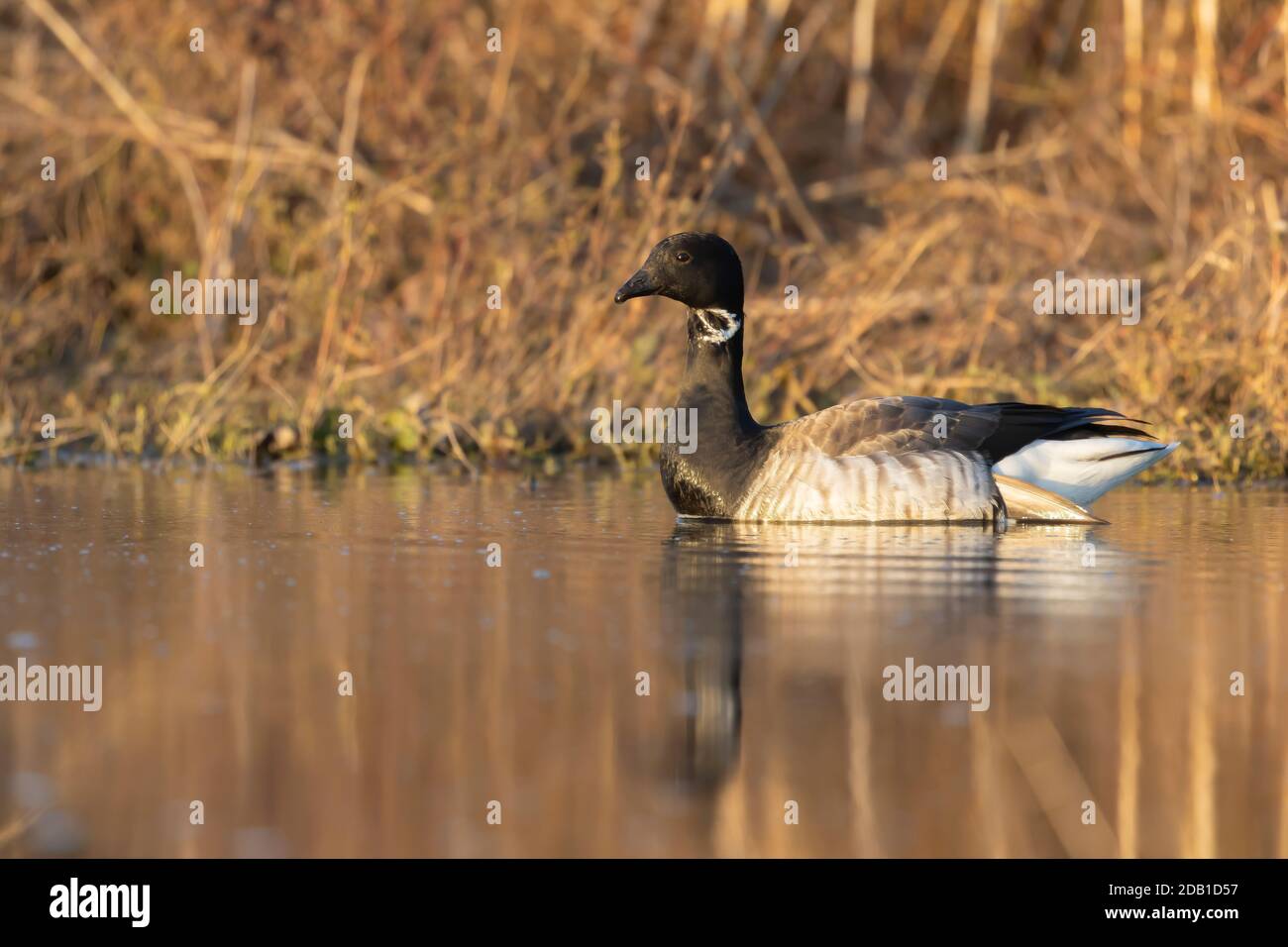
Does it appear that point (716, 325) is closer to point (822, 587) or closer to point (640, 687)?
point (822, 587)

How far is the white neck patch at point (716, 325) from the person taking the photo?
38.0ft

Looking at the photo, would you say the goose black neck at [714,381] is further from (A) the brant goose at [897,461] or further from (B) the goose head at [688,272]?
(B) the goose head at [688,272]

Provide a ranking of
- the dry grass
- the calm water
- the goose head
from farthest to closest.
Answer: the dry grass < the goose head < the calm water

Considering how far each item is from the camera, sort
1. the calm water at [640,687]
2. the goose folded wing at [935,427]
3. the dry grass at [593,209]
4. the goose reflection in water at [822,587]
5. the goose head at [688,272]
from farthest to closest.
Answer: the dry grass at [593,209]
the goose head at [688,272]
the goose folded wing at [935,427]
the goose reflection in water at [822,587]
the calm water at [640,687]

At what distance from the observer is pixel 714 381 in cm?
1138

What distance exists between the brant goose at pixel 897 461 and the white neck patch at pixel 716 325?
178 mm

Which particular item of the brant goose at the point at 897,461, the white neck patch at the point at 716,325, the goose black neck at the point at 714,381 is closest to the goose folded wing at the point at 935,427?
the brant goose at the point at 897,461

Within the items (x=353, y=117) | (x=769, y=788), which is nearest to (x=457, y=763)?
(x=769, y=788)

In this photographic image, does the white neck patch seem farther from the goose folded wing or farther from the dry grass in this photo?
the dry grass

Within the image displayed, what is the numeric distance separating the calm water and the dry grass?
4.64 metres

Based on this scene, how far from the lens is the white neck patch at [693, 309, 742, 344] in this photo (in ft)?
38.0

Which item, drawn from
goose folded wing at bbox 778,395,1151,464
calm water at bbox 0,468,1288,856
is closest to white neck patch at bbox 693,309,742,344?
goose folded wing at bbox 778,395,1151,464

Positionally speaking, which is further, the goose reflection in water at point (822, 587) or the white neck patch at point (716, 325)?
the white neck patch at point (716, 325)
